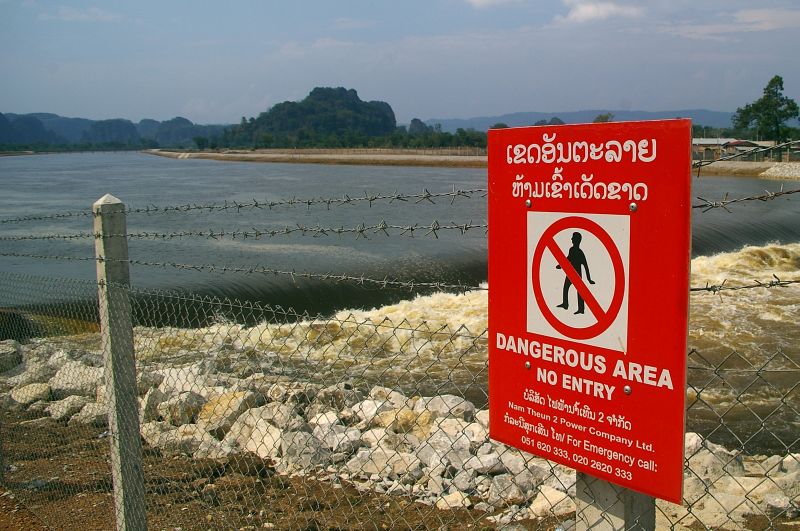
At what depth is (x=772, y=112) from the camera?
2591 inches

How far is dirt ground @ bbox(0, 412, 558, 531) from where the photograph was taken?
4.63 meters

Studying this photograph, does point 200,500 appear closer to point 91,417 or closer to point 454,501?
point 454,501

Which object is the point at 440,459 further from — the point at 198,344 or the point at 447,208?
the point at 447,208

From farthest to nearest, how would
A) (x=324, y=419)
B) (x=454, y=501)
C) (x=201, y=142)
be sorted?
1. (x=201, y=142)
2. (x=324, y=419)
3. (x=454, y=501)

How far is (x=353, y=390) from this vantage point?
780 centimetres

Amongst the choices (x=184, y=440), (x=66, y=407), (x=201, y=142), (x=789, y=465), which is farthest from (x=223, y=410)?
(x=201, y=142)

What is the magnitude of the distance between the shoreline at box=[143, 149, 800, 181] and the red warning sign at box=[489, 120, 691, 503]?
40.5m

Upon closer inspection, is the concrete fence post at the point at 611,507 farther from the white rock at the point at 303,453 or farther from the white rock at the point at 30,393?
the white rock at the point at 30,393

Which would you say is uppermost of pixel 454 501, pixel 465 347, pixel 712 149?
pixel 712 149

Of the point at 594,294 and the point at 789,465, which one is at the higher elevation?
the point at 594,294

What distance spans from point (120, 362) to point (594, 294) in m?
2.69

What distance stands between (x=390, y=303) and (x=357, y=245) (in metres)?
6.68

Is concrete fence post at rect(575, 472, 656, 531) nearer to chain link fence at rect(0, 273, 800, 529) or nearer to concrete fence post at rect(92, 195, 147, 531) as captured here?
chain link fence at rect(0, 273, 800, 529)

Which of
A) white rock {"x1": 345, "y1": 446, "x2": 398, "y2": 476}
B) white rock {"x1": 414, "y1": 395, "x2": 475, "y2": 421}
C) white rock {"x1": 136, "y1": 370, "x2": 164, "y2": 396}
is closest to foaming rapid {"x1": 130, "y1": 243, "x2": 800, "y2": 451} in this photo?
white rock {"x1": 414, "y1": 395, "x2": 475, "y2": 421}
